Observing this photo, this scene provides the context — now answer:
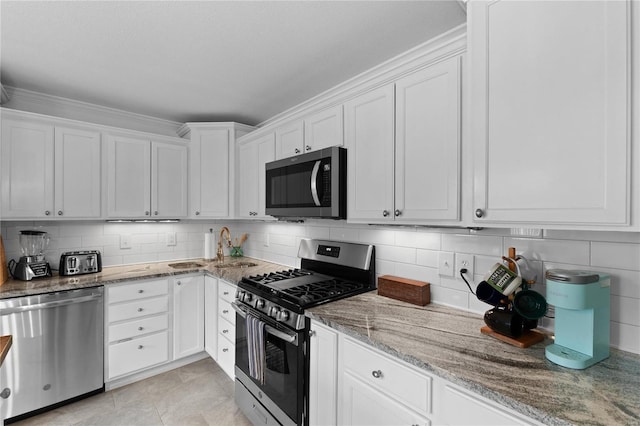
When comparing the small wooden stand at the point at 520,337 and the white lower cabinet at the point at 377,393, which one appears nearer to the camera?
the white lower cabinet at the point at 377,393

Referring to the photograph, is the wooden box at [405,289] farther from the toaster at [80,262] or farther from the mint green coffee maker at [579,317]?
the toaster at [80,262]

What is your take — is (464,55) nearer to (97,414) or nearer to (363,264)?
(363,264)

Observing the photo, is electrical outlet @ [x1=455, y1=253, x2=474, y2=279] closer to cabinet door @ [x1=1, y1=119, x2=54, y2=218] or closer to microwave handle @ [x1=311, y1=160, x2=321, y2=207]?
microwave handle @ [x1=311, y1=160, x2=321, y2=207]

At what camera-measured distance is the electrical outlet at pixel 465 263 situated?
1661 millimetres

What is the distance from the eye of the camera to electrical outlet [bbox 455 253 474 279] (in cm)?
166

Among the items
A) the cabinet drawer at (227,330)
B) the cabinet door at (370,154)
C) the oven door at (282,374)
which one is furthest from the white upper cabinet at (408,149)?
the cabinet drawer at (227,330)

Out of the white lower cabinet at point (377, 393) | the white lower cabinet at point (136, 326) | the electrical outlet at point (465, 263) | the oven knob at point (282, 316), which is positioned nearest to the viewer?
the white lower cabinet at point (377, 393)

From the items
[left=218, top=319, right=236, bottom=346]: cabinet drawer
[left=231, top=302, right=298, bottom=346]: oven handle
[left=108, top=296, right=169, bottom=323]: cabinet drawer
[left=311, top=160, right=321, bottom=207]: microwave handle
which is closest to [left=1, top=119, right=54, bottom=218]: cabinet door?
[left=108, top=296, right=169, bottom=323]: cabinet drawer

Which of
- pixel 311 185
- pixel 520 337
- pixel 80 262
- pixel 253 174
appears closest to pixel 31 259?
pixel 80 262

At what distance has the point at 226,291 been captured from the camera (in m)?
2.65

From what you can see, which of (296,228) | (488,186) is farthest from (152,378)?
(488,186)

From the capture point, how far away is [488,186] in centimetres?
123

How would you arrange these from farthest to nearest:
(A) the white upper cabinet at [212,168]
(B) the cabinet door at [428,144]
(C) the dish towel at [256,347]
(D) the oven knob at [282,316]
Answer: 1. (A) the white upper cabinet at [212,168]
2. (C) the dish towel at [256,347]
3. (D) the oven knob at [282,316]
4. (B) the cabinet door at [428,144]

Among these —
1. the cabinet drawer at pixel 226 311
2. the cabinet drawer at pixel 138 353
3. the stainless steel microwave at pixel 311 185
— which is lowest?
the cabinet drawer at pixel 138 353
